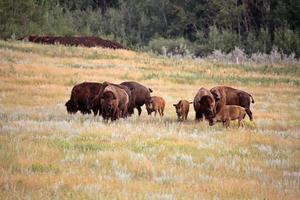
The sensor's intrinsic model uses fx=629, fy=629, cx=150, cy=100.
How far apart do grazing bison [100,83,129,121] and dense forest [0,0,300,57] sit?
41.2 metres

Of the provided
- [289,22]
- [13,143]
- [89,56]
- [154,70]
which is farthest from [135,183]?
[289,22]

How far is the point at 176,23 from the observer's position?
266 feet

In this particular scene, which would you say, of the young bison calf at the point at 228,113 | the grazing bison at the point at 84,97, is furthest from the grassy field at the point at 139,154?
the grazing bison at the point at 84,97

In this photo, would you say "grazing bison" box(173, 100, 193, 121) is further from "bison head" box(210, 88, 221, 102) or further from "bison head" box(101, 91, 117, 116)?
"bison head" box(101, 91, 117, 116)

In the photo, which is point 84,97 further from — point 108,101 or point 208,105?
point 208,105

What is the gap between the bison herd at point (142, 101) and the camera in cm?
1712

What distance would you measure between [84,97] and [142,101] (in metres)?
2.34

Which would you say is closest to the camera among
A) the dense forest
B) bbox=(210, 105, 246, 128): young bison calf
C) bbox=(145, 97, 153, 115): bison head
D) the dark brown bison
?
bbox=(210, 105, 246, 128): young bison calf

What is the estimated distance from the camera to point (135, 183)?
32.1 ft

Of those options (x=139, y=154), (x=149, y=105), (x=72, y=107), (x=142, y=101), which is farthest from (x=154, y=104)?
(x=139, y=154)

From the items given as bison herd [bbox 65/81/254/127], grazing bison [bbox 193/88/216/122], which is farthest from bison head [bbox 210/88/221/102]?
grazing bison [bbox 193/88/216/122]

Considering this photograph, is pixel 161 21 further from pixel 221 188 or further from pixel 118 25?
pixel 221 188

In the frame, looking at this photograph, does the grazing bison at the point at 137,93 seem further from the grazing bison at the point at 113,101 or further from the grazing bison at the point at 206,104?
the grazing bison at the point at 206,104

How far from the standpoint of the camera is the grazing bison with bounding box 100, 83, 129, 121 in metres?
16.9
